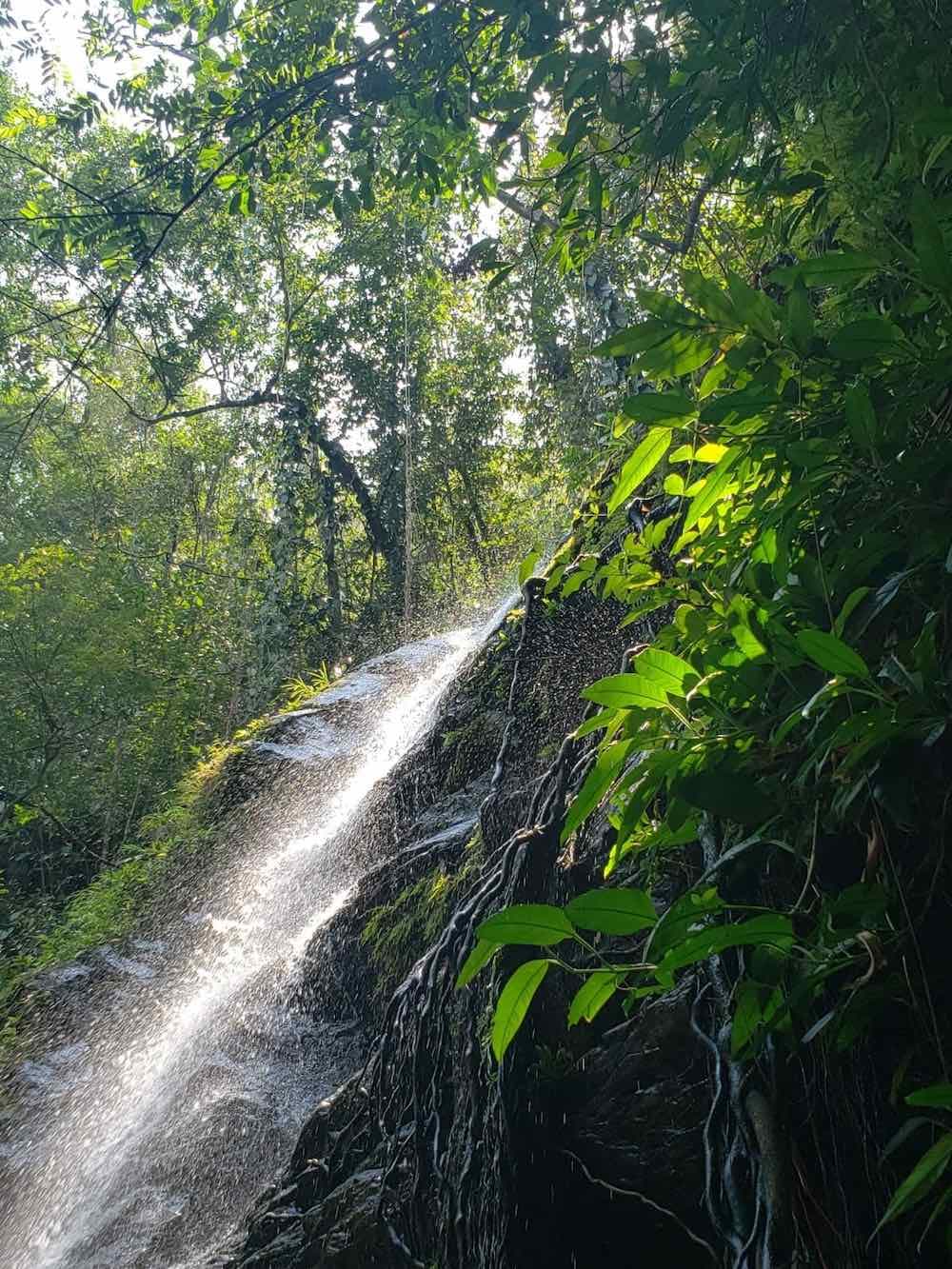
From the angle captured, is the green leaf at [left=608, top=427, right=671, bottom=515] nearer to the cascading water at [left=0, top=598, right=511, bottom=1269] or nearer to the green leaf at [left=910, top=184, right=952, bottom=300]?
the green leaf at [left=910, top=184, right=952, bottom=300]

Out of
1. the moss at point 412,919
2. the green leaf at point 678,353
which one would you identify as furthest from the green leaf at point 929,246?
the moss at point 412,919

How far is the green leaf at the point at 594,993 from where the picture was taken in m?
0.92

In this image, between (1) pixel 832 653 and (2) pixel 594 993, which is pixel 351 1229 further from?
(1) pixel 832 653

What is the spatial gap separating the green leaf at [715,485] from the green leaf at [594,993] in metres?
0.63

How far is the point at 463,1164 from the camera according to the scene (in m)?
1.90

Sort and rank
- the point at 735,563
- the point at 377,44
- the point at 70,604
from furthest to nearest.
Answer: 1. the point at 70,604
2. the point at 377,44
3. the point at 735,563

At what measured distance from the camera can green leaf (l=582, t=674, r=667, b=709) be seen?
104 cm

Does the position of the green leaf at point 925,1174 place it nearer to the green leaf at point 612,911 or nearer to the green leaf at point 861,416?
the green leaf at point 612,911

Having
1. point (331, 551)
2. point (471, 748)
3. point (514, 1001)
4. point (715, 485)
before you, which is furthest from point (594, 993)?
point (331, 551)

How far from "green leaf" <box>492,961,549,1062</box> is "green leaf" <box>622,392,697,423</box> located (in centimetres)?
65

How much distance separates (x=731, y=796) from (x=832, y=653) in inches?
8.7

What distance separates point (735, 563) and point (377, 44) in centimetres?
188

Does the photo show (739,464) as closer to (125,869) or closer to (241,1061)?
(241,1061)

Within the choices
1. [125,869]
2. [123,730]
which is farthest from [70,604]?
[125,869]
